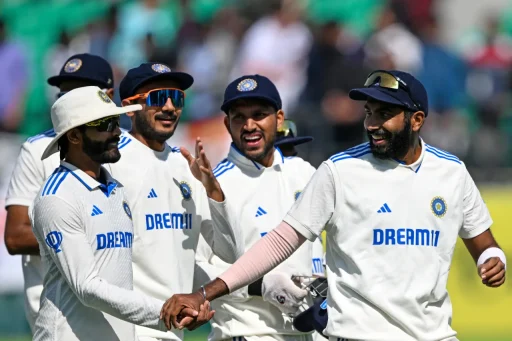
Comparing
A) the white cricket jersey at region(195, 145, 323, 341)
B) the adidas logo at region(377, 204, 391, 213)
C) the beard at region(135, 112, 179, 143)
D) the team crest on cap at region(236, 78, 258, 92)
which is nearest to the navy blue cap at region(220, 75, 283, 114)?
the team crest on cap at region(236, 78, 258, 92)

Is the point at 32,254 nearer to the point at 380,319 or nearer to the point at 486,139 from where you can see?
the point at 380,319

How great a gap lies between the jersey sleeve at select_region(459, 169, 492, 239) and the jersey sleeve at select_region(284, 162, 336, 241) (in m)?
0.87

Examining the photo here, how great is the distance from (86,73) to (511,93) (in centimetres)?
840

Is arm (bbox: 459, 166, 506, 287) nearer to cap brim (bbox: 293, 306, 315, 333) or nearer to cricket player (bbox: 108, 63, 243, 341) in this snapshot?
cap brim (bbox: 293, 306, 315, 333)

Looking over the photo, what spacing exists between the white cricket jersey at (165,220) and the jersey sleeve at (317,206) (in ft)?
2.75

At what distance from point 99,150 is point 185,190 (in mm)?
1272

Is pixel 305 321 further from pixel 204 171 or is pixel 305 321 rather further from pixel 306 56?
pixel 306 56

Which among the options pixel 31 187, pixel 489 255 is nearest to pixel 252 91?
pixel 31 187

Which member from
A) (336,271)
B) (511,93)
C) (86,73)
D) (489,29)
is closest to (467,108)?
(511,93)

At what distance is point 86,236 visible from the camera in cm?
607

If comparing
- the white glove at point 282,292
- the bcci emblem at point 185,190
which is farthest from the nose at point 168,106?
the white glove at point 282,292

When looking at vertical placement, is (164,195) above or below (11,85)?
below

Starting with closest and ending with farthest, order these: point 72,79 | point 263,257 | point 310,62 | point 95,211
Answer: point 95,211
point 263,257
point 72,79
point 310,62

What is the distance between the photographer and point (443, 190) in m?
6.62
